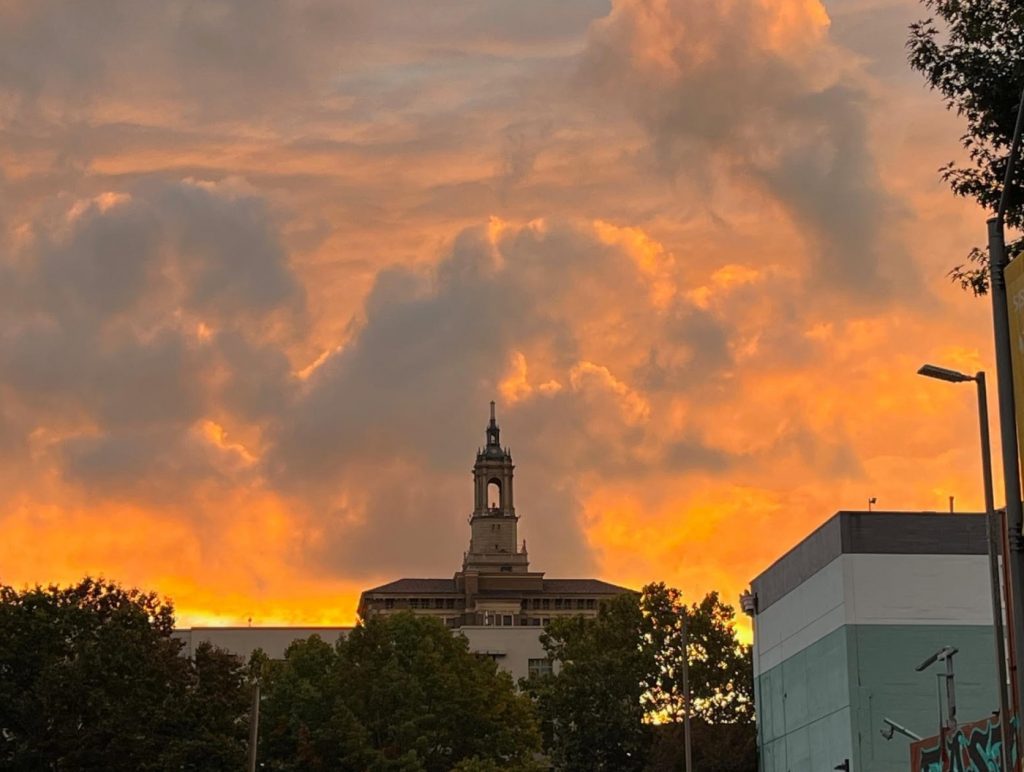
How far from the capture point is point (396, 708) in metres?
91.7

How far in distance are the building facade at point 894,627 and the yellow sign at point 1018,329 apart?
56.2 meters

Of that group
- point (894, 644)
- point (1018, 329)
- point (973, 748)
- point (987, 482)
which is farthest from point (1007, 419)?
point (894, 644)

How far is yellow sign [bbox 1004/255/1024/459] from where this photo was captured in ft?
55.5

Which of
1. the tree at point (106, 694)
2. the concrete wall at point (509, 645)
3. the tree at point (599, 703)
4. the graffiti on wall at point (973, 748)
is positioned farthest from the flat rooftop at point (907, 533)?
the concrete wall at point (509, 645)

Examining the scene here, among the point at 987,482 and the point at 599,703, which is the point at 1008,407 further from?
the point at 599,703

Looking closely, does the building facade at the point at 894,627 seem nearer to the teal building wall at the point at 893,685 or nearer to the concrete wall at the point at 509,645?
the teal building wall at the point at 893,685

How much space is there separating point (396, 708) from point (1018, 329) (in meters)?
77.1

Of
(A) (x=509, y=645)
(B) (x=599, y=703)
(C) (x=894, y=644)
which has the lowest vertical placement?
(C) (x=894, y=644)

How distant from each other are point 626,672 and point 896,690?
129ft

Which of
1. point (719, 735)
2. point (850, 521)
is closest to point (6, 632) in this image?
point (850, 521)

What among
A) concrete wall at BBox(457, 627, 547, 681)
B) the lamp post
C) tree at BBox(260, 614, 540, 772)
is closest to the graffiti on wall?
the lamp post

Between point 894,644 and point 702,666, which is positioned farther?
point 702,666

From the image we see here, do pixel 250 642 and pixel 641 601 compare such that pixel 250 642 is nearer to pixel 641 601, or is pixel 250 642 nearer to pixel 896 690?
pixel 641 601

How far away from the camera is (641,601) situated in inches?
4584
